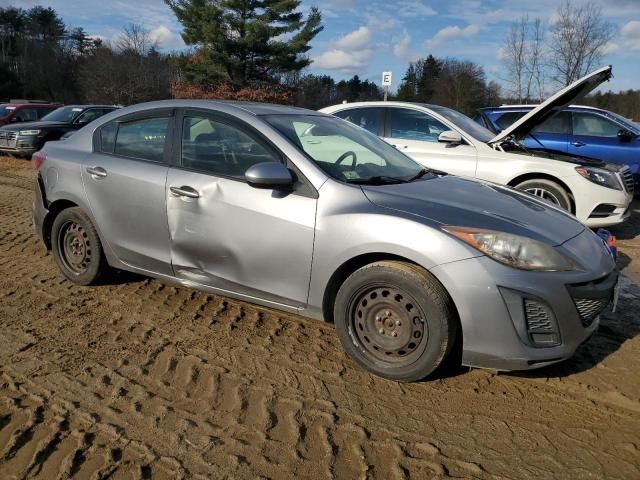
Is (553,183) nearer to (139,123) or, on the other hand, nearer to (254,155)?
(254,155)

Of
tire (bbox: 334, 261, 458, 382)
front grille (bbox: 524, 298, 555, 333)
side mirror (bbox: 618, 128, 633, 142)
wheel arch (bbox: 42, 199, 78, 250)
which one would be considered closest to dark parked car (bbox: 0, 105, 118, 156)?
wheel arch (bbox: 42, 199, 78, 250)

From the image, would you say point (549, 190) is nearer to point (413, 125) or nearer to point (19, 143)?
point (413, 125)

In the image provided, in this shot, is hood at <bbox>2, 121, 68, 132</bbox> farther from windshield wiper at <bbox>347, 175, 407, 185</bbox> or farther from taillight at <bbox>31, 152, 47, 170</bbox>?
windshield wiper at <bbox>347, 175, 407, 185</bbox>

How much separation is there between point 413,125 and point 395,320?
193 inches

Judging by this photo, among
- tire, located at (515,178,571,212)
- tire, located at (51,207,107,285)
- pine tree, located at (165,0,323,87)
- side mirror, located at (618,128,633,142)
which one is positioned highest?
pine tree, located at (165,0,323,87)

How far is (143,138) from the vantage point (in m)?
4.06

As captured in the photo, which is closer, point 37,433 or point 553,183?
point 37,433

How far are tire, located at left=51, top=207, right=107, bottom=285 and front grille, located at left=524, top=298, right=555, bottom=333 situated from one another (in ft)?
10.8

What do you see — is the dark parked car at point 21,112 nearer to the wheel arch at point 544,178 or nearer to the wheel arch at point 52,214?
the wheel arch at point 52,214

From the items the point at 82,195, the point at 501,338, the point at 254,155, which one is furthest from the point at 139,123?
the point at 501,338

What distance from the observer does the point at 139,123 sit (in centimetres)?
413

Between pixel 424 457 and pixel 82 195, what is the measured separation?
335 centimetres

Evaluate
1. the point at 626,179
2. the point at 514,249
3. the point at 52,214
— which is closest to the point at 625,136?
the point at 626,179

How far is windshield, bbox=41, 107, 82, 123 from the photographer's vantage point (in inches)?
557
